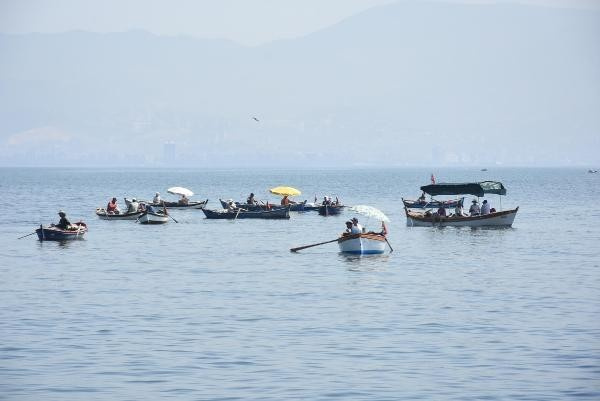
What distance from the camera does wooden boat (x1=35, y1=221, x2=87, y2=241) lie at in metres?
70.2

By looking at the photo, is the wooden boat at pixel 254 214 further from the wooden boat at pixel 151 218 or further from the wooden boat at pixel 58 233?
the wooden boat at pixel 58 233

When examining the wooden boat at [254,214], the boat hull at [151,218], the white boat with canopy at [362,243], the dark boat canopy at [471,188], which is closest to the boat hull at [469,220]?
the dark boat canopy at [471,188]

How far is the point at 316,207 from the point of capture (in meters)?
106

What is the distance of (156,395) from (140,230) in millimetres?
56611

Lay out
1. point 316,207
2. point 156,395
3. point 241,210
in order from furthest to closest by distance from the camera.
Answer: point 316,207
point 241,210
point 156,395

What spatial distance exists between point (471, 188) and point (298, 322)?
1967 inches

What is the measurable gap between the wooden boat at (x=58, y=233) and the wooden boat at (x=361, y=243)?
18767 millimetres

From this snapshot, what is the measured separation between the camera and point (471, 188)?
86.1 meters

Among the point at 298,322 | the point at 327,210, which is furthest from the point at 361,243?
the point at 327,210

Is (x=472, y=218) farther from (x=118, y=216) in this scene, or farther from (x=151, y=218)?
(x=118, y=216)

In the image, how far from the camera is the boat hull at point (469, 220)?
265ft

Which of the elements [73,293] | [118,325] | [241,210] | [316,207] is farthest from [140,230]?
[118,325]

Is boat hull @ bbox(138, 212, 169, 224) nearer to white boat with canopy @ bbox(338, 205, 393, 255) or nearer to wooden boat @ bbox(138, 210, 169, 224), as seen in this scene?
wooden boat @ bbox(138, 210, 169, 224)

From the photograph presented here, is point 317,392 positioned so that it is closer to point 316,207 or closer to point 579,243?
point 579,243
